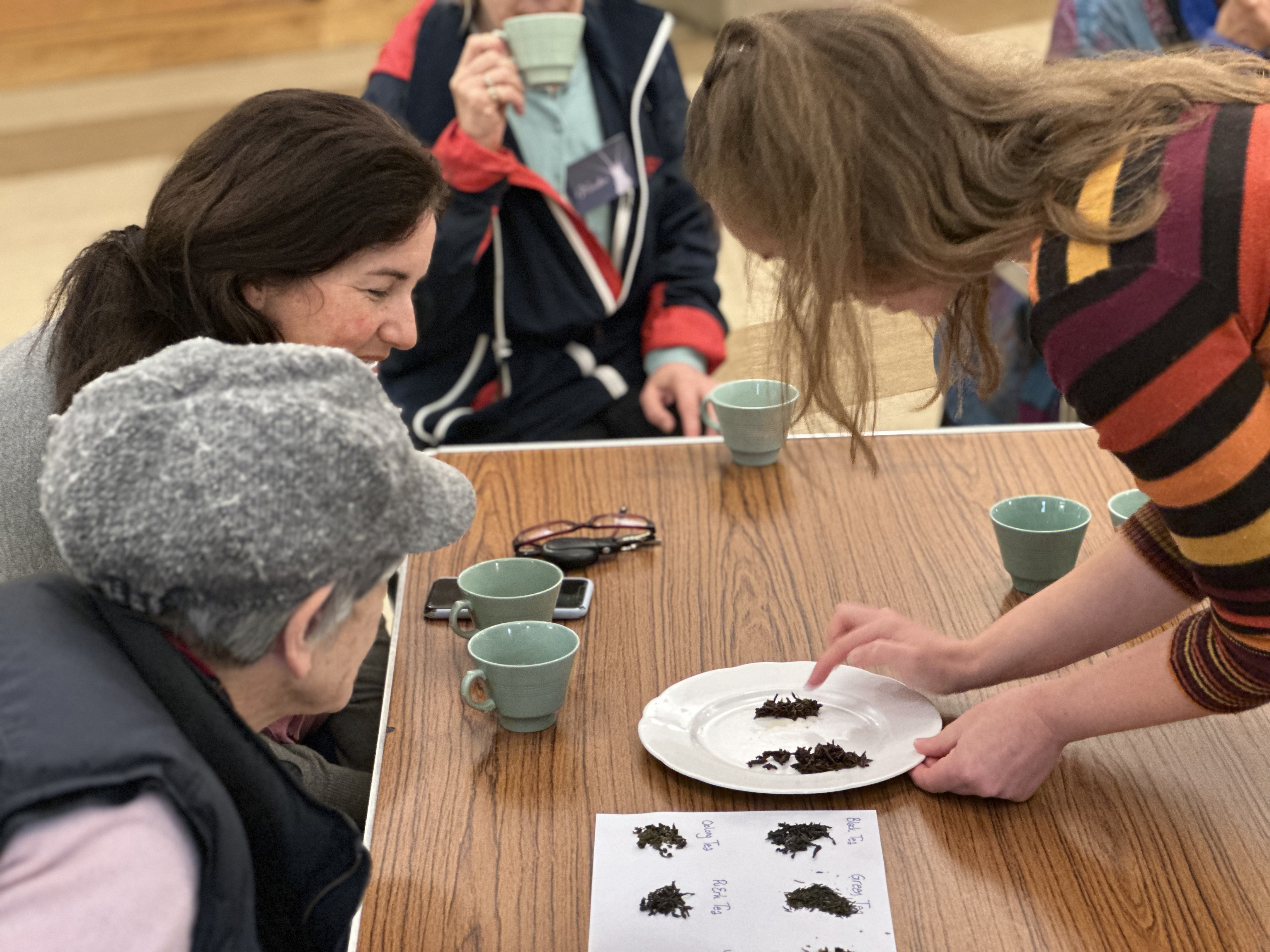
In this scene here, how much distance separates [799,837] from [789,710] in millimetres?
195

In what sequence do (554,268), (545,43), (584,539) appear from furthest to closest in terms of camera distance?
(554,268) → (545,43) → (584,539)

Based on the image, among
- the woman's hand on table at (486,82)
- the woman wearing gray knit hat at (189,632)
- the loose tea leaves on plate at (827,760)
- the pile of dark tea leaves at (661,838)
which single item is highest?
the woman wearing gray knit hat at (189,632)

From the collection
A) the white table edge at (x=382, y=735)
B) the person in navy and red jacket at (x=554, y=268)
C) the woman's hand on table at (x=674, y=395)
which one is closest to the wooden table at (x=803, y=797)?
the white table edge at (x=382, y=735)

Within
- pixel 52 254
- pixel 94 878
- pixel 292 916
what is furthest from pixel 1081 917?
pixel 52 254

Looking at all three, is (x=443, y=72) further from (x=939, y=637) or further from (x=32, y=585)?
(x=32, y=585)

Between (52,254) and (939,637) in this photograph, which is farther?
(52,254)

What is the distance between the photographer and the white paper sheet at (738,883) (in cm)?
97

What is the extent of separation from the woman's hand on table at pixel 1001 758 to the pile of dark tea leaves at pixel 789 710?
0.15 meters

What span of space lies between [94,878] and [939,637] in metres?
0.82

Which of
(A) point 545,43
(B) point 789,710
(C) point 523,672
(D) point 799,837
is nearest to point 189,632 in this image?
(C) point 523,672

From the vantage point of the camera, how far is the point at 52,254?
4.86 metres

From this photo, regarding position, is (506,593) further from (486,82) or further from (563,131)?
(563,131)

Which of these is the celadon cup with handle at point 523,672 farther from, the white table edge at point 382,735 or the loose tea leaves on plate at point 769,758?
the loose tea leaves on plate at point 769,758

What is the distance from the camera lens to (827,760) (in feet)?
3.78
